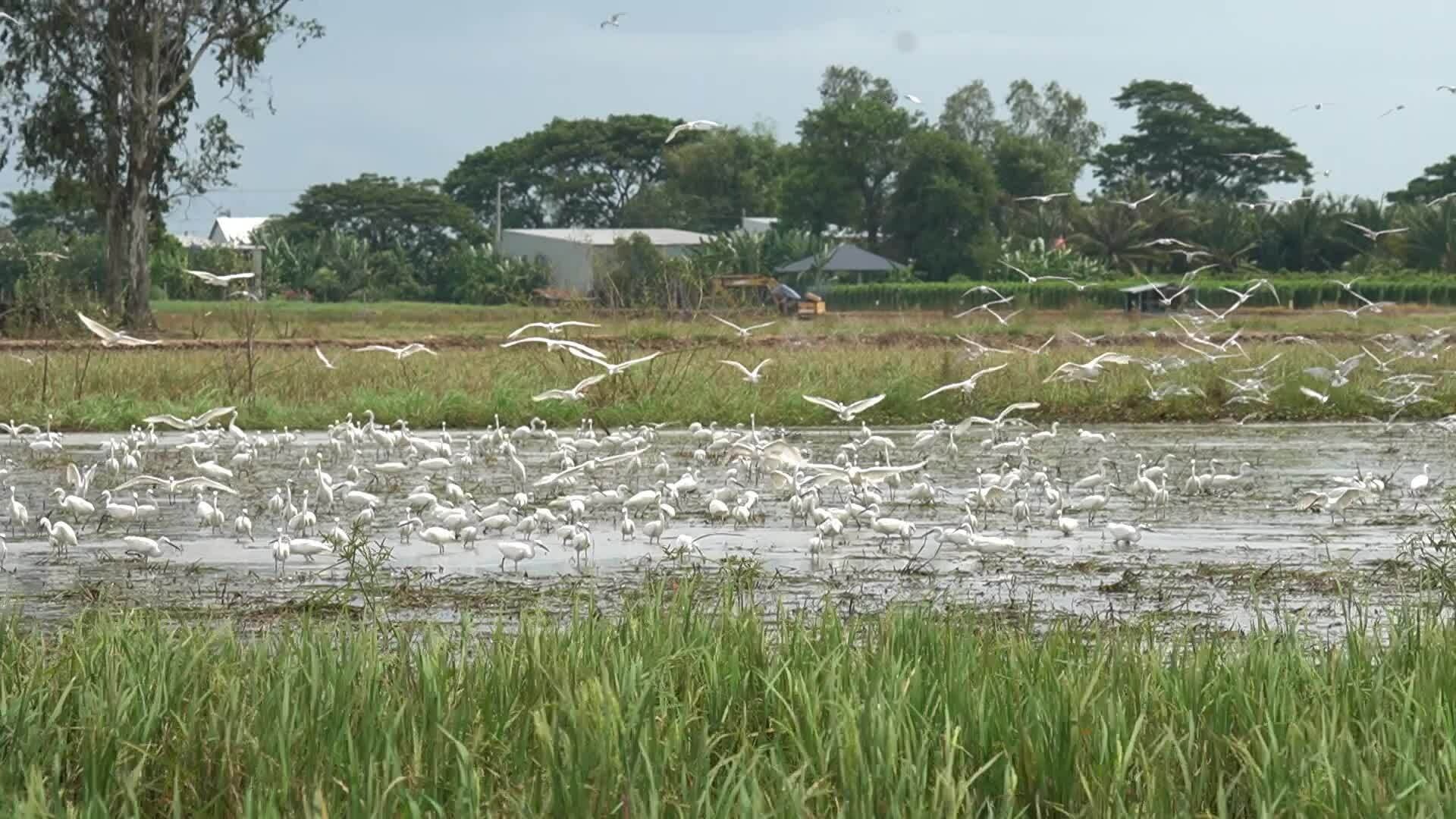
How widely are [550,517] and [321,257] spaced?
51.7 metres

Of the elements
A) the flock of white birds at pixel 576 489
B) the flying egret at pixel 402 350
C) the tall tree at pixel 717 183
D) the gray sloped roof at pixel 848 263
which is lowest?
the flock of white birds at pixel 576 489

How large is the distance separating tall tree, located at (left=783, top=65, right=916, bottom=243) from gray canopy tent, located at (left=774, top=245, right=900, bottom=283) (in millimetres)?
5007

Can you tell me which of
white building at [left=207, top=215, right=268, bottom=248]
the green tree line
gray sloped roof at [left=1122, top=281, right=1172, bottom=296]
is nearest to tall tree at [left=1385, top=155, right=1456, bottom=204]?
the green tree line

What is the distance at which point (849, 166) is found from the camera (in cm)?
6594

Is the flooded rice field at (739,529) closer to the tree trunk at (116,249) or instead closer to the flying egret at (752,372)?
the flying egret at (752,372)

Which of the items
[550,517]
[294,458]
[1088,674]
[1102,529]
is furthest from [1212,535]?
[294,458]

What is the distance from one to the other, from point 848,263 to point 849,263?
0.08m

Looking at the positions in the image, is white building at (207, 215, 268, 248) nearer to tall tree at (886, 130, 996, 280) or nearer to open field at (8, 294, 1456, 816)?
tall tree at (886, 130, 996, 280)

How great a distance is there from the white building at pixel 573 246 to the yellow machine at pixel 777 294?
5.58 meters

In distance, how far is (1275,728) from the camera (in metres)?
4.02

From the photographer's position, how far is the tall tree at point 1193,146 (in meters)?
72.8

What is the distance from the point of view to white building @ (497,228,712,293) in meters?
59.7

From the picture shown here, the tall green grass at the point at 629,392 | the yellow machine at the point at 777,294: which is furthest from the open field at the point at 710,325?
the yellow machine at the point at 777,294

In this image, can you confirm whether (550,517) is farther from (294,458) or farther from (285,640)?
(294,458)
